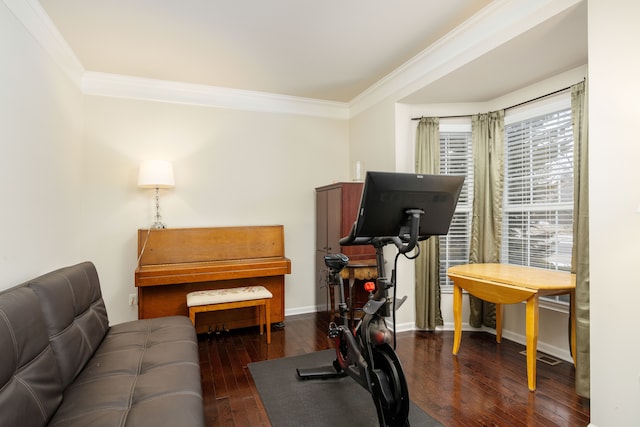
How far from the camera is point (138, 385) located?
63.7 inches

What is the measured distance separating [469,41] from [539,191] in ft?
4.87

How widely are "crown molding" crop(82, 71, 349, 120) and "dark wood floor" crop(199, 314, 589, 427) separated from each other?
2.60m

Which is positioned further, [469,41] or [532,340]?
[469,41]

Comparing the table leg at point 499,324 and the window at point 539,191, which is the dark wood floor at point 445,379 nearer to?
the table leg at point 499,324

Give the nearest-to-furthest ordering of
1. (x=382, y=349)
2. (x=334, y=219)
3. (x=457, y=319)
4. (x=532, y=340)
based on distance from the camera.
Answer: (x=382, y=349) → (x=532, y=340) → (x=457, y=319) → (x=334, y=219)

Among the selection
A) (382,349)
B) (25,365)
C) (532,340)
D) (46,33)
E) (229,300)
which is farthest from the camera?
(229,300)

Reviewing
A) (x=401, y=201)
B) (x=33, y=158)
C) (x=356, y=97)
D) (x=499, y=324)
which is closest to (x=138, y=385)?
(x=401, y=201)

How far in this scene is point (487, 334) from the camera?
3.49m

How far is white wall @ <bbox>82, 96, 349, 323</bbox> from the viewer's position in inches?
138

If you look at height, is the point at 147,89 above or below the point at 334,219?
above

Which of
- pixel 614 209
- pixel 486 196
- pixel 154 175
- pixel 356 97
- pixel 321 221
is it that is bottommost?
Result: pixel 321 221

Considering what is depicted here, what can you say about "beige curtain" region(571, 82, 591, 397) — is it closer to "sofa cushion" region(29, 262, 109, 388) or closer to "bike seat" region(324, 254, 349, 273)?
"bike seat" region(324, 254, 349, 273)

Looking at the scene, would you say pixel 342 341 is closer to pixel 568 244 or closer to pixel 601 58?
pixel 568 244

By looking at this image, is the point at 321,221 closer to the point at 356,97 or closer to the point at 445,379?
the point at 356,97
